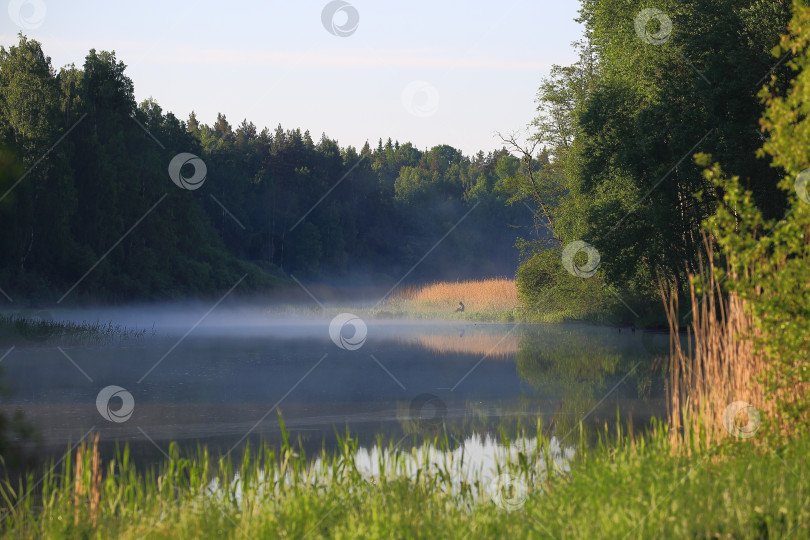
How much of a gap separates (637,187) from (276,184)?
46016 mm

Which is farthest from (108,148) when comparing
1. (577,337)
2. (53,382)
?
(53,382)

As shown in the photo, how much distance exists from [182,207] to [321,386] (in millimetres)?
34152

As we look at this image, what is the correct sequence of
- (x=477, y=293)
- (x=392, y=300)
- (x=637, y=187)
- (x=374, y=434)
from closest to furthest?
(x=374, y=434)
(x=637, y=187)
(x=477, y=293)
(x=392, y=300)

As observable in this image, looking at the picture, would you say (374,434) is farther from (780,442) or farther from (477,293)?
(477,293)

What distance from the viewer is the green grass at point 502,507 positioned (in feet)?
16.9

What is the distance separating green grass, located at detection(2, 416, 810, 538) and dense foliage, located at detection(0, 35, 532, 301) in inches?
88.1

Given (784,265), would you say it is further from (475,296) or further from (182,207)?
(182,207)

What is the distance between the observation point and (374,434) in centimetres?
1026

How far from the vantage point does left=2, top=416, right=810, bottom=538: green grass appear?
16.9 ft

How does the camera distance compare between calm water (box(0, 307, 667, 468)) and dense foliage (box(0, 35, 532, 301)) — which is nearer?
calm water (box(0, 307, 667, 468))

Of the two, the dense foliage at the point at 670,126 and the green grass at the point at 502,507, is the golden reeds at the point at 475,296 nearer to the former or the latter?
the dense foliage at the point at 670,126

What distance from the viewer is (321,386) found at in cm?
1488

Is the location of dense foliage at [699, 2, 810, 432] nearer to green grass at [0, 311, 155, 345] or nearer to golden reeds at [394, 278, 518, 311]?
green grass at [0, 311, 155, 345]

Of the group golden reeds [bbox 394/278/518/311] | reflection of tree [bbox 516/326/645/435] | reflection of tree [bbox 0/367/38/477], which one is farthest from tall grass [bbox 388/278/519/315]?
reflection of tree [bbox 0/367/38/477]
